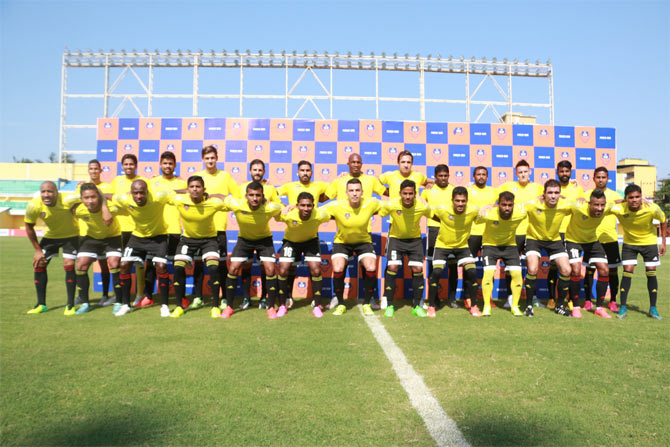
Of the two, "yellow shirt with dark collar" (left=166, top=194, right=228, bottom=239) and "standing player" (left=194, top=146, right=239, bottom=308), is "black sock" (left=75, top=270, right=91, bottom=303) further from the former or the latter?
"yellow shirt with dark collar" (left=166, top=194, right=228, bottom=239)

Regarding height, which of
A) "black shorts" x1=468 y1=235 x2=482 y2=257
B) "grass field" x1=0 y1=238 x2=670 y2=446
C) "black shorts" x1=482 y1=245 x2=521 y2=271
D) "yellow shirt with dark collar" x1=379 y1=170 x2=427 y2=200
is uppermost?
"yellow shirt with dark collar" x1=379 y1=170 x2=427 y2=200

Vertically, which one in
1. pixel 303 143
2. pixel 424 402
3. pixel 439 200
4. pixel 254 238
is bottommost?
pixel 424 402

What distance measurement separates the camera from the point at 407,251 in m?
6.44

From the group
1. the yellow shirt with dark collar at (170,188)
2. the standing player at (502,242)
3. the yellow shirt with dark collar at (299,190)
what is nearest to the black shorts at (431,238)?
the standing player at (502,242)

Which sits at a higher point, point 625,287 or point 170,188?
point 170,188

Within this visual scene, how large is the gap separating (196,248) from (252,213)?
3.43 feet

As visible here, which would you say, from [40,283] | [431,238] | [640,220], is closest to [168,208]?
[40,283]

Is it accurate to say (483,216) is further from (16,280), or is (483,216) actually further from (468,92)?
(468,92)

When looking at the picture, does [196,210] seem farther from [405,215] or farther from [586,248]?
[586,248]

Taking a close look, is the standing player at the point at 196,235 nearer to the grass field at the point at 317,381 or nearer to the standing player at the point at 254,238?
the standing player at the point at 254,238

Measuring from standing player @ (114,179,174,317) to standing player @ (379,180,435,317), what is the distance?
3.25 metres

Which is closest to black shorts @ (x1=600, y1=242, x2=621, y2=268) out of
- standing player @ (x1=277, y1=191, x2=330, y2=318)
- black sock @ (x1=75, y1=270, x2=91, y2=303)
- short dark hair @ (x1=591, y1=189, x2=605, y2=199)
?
short dark hair @ (x1=591, y1=189, x2=605, y2=199)

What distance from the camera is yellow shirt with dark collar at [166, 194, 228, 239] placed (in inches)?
241

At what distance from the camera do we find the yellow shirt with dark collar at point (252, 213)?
605 cm
